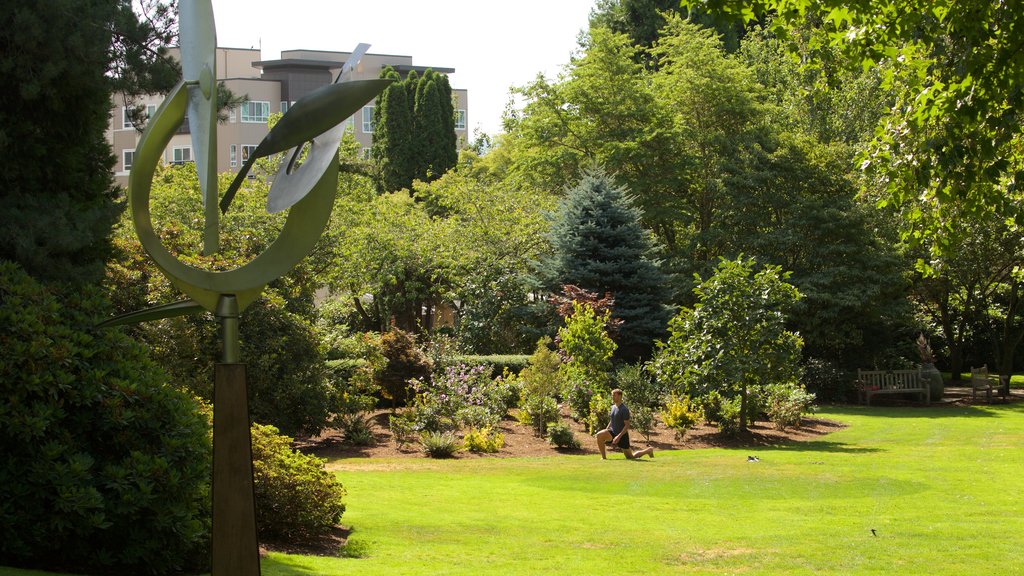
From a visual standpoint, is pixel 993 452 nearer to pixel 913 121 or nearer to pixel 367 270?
pixel 913 121

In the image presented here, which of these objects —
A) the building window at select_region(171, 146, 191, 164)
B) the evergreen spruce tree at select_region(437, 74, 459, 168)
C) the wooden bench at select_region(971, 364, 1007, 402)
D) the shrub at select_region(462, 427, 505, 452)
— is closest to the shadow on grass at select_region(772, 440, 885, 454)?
the shrub at select_region(462, 427, 505, 452)

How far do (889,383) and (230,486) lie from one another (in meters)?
27.5

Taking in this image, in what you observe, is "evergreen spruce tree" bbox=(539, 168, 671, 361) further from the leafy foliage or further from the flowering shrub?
the leafy foliage

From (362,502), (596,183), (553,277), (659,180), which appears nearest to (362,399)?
(362,502)

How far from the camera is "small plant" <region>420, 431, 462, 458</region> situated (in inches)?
689

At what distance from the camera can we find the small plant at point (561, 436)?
1823 cm

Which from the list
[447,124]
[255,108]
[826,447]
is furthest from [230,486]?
[255,108]

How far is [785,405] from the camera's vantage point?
22047mm

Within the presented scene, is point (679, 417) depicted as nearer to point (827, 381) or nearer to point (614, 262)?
point (614, 262)

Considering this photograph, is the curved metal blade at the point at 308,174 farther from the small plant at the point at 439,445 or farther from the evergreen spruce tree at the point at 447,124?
the evergreen spruce tree at the point at 447,124

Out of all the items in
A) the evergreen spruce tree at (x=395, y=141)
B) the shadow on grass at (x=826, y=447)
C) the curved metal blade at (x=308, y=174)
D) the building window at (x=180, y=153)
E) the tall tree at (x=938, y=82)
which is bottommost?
the shadow on grass at (x=826, y=447)

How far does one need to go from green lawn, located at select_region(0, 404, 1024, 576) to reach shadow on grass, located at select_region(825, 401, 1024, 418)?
8.00 meters

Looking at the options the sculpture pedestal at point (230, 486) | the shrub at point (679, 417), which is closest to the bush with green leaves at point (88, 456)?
the sculpture pedestal at point (230, 486)

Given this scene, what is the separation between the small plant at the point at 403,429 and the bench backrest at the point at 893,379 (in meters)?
16.9
